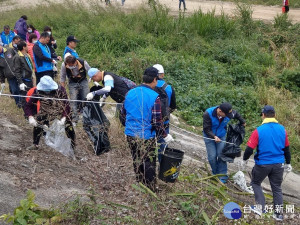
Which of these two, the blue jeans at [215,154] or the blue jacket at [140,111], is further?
the blue jeans at [215,154]

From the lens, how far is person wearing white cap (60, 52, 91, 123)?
6801mm

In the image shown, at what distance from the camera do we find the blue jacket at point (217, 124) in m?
6.03

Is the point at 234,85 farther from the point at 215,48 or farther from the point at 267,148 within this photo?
the point at 267,148

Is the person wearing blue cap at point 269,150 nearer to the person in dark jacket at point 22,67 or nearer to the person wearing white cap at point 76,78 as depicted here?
the person wearing white cap at point 76,78

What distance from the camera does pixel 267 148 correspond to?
5180 millimetres

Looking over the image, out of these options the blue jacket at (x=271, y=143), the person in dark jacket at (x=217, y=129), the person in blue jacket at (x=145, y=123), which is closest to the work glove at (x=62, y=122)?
the person in blue jacket at (x=145, y=123)

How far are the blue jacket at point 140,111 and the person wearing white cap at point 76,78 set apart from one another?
6.89 feet

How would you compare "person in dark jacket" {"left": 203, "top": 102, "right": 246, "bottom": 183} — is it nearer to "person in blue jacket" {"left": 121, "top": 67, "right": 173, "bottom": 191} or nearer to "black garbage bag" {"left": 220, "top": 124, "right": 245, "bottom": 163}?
"black garbage bag" {"left": 220, "top": 124, "right": 245, "bottom": 163}

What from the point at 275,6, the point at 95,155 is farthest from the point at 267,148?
the point at 275,6

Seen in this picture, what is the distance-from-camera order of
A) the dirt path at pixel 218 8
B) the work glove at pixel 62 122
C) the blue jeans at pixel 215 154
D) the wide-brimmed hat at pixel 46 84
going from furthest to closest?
the dirt path at pixel 218 8, the blue jeans at pixel 215 154, the work glove at pixel 62 122, the wide-brimmed hat at pixel 46 84

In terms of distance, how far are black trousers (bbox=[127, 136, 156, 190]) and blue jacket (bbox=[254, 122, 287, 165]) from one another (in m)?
1.47

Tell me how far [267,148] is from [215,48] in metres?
9.22

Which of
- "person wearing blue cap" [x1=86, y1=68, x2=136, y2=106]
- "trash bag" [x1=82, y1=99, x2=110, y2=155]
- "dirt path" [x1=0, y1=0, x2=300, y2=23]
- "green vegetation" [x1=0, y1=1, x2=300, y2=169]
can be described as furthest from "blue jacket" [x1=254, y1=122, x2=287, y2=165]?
"dirt path" [x1=0, y1=0, x2=300, y2=23]

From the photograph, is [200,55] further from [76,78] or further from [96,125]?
[96,125]
